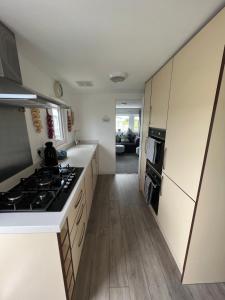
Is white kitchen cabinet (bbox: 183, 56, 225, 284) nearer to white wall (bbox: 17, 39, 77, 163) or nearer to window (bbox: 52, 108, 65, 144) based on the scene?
white wall (bbox: 17, 39, 77, 163)

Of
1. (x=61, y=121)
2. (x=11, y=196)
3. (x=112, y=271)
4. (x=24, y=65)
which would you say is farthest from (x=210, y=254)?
(x=61, y=121)

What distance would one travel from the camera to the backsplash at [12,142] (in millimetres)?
1265

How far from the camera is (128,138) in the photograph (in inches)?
282

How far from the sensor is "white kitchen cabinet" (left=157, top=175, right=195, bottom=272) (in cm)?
128

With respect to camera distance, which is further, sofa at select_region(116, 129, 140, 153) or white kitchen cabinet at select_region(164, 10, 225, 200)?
sofa at select_region(116, 129, 140, 153)

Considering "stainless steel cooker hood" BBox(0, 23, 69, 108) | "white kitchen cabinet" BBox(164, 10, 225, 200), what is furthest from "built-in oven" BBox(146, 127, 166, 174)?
"stainless steel cooker hood" BBox(0, 23, 69, 108)

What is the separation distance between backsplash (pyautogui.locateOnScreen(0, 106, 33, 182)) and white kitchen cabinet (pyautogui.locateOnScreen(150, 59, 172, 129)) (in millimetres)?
1644

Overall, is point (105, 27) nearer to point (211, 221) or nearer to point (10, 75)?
point (10, 75)

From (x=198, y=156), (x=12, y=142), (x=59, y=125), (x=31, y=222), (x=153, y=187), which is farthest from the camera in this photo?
(x=59, y=125)

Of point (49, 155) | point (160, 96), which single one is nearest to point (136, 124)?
point (160, 96)

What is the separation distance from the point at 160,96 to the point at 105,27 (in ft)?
3.62

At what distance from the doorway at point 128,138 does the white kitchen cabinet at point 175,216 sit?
Answer: 97.3 inches

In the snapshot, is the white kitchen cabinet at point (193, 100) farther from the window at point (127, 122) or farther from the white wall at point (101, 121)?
the window at point (127, 122)

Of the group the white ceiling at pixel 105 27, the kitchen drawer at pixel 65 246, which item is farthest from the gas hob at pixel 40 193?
the white ceiling at pixel 105 27
